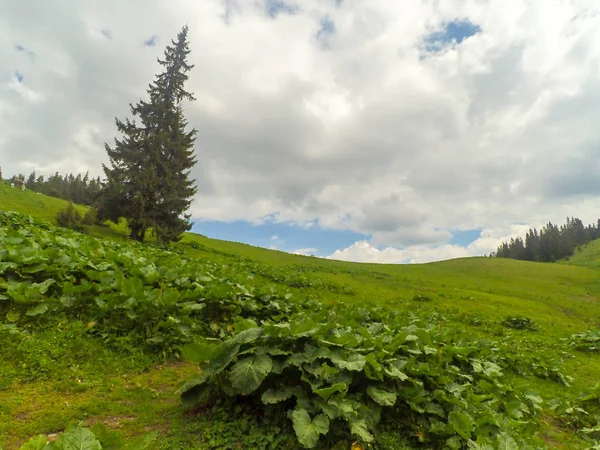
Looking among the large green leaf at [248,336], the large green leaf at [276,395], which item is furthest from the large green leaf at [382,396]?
the large green leaf at [248,336]

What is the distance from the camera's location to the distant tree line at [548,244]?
12875cm

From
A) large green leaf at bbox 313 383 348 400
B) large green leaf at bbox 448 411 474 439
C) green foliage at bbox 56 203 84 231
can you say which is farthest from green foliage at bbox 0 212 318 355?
green foliage at bbox 56 203 84 231

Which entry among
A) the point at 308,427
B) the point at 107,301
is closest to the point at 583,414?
the point at 308,427

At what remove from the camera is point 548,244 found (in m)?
130

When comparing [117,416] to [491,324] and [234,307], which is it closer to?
[234,307]

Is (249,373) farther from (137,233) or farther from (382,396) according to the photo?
(137,233)

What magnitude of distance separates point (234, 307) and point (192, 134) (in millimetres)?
30977

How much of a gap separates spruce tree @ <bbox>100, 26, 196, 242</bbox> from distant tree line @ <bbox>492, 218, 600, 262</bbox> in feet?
443

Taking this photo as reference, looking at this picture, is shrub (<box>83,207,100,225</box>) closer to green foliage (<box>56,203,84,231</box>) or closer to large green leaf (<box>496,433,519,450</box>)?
green foliage (<box>56,203,84,231</box>)

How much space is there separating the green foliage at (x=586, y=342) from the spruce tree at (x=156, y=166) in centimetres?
3103

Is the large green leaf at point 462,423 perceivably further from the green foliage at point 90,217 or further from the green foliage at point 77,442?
the green foliage at point 90,217

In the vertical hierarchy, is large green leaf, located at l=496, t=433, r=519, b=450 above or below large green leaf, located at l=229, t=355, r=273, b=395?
below

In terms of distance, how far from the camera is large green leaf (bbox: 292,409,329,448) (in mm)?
4250

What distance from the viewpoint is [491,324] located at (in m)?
20.5
